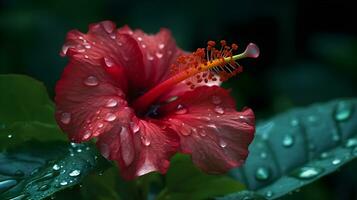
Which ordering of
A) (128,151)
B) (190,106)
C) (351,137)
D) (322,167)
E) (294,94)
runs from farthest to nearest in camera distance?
(294,94)
(351,137)
(322,167)
(190,106)
(128,151)

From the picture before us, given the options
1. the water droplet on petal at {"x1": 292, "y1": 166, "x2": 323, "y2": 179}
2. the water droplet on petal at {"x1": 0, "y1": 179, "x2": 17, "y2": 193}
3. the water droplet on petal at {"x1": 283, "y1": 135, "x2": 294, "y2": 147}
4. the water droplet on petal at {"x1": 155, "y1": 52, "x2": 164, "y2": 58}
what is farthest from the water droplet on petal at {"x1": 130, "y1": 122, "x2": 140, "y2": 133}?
the water droplet on petal at {"x1": 283, "y1": 135, "x2": 294, "y2": 147}

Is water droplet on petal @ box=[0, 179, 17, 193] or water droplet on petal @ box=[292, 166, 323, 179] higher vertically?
water droplet on petal @ box=[0, 179, 17, 193]

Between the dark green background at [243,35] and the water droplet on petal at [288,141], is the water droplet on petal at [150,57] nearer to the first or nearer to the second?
the water droplet on petal at [288,141]

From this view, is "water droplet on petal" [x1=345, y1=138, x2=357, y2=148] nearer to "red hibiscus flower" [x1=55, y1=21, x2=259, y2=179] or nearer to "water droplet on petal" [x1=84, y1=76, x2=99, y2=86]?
"red hibiscus flower" [x1=55, y1=21, x2=259, y2=179]

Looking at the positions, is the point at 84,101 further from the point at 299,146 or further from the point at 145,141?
the point at 299,146

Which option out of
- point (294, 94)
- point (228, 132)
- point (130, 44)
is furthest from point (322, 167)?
point (294, 94)

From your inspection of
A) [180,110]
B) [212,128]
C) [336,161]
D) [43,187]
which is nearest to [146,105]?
[180,110]

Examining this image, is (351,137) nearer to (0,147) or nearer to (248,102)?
(0,147)
